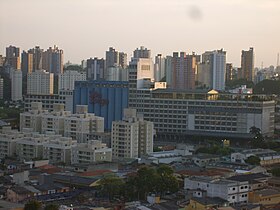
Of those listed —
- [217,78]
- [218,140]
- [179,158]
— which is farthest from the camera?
[217,78]

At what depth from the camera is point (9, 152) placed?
29.1ft

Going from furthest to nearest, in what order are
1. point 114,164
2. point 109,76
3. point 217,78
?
point 217,78, point 109,76, point 114,164

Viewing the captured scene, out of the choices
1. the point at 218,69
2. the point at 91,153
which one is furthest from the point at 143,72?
the point at 218,69

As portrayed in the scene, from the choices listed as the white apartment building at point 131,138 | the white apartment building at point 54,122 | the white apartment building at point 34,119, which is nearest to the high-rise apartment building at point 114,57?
the white apartment building at point 34,119

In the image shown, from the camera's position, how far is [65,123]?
9.81 metres

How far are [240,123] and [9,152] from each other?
4.38m

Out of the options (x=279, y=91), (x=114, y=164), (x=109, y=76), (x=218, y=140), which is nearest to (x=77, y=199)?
(x=114, y=164)

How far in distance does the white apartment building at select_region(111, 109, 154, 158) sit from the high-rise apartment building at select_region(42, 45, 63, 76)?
49.4 feet

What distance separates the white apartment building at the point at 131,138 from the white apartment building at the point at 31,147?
38.7 inches

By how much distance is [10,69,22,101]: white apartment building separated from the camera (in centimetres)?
1864

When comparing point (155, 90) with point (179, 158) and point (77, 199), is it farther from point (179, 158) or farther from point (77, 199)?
point (77, 199)

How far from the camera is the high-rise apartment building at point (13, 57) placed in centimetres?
2233

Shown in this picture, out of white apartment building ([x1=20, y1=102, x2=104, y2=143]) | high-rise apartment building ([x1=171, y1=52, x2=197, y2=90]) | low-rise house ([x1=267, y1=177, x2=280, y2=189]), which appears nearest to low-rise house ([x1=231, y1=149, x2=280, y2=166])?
low-rise house ([x1=267, y1=177, x2=280, y2=189])

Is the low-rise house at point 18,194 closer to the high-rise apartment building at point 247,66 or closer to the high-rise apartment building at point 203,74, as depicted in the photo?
the high-rise apartment building at point 203,74
